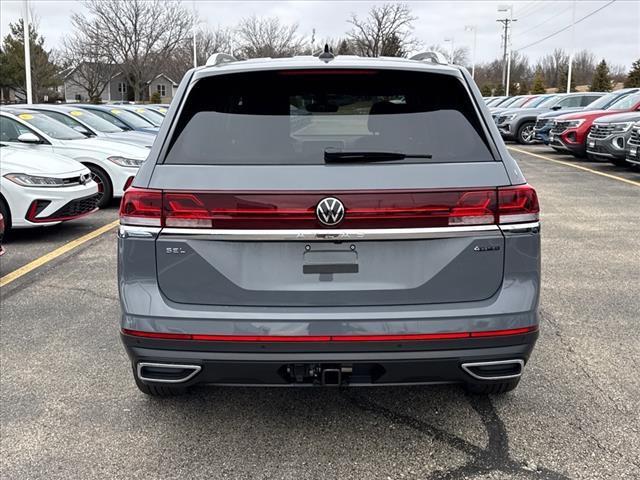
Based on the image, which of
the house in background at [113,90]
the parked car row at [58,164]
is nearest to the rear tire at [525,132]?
the parked car row at [58,164]

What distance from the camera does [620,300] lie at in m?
5.36

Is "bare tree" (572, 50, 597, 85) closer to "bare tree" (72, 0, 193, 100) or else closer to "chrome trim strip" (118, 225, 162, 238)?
"bare tree" (72, 0, 193, 100)

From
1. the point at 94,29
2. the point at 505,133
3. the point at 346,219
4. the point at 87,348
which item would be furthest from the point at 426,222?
the point at 94,29

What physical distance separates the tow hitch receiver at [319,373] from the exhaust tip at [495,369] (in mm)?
496

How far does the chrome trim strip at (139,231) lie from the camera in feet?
8.93

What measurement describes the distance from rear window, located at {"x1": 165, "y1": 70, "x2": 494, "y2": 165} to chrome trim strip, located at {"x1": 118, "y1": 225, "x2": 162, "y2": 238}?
305 millimetres

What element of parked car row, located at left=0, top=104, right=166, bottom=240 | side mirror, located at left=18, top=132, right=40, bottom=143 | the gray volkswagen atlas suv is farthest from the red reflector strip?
side mirror, located at left=18, top=132, right=40, bottom=143

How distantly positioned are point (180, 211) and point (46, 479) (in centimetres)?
131

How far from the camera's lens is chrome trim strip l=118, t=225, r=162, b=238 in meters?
2.72

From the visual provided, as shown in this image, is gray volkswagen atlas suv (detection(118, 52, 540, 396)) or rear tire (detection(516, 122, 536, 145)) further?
rear tire (detection(516, 122, 536, 145))

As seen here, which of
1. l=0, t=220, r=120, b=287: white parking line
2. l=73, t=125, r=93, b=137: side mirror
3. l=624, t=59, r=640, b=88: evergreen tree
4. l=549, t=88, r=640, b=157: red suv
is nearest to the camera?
l=0, t=220, r=120, b=287: white parking line

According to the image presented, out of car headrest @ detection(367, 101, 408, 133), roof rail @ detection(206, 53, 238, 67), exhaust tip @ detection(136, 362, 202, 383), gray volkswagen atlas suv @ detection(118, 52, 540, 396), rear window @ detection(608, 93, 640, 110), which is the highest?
rear window @ detection(608, 93, 640, 110)

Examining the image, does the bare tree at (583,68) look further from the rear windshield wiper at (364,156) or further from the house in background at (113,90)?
the rear windshield wiper at (364,156)

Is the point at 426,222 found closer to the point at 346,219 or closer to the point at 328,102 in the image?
the point at 346,219
